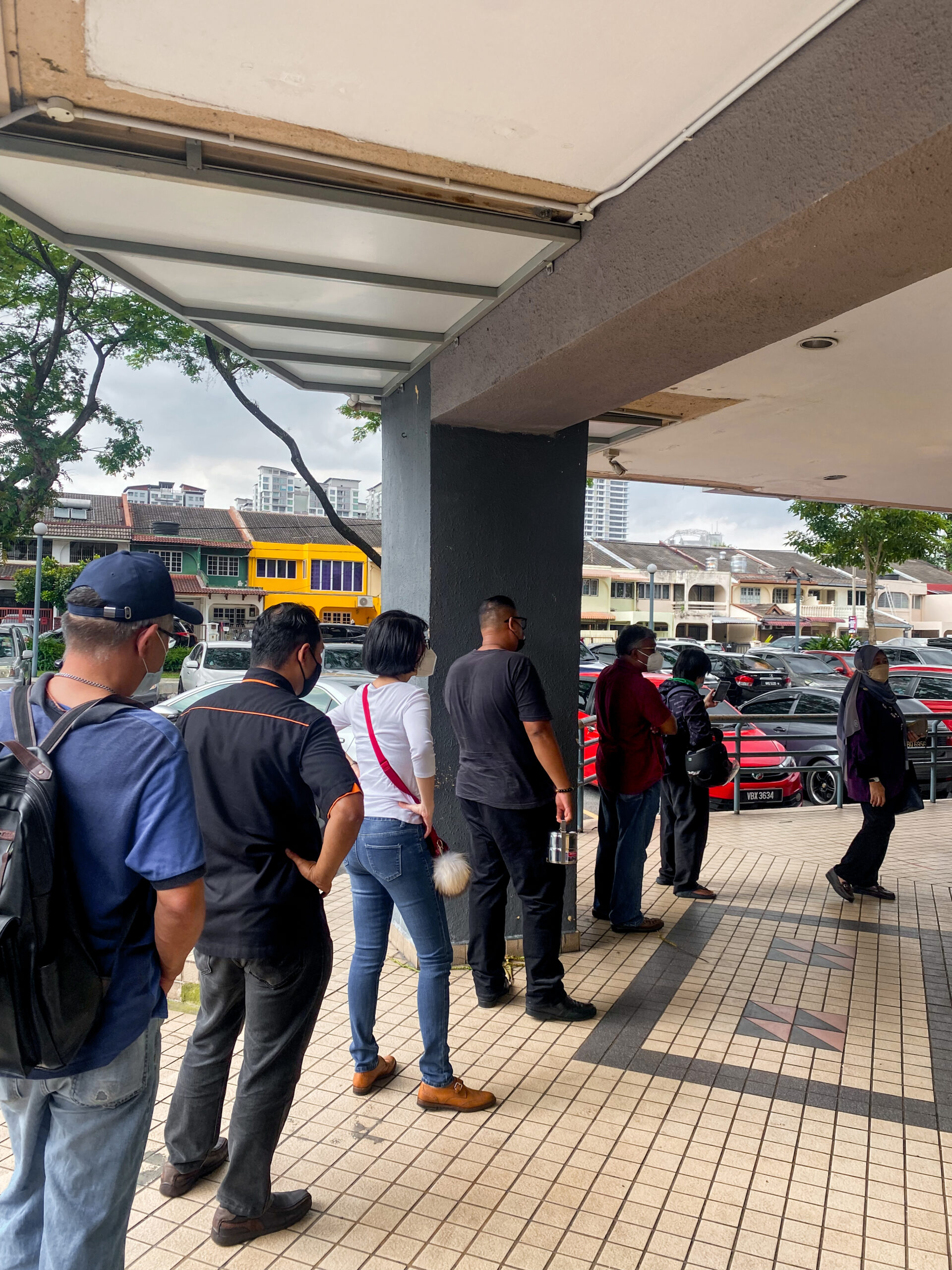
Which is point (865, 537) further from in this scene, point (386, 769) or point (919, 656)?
point (386, 769)

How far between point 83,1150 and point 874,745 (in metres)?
5.18

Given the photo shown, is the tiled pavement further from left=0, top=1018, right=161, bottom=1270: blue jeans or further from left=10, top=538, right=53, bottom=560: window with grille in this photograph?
Answer: left=10, top=538, right=53, bottom=560: window with grille

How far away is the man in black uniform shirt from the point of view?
8.20 ft

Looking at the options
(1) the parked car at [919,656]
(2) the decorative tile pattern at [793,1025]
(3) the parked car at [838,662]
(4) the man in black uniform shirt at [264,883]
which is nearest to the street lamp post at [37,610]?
(2) the decorative tile pattern at [793,1025]

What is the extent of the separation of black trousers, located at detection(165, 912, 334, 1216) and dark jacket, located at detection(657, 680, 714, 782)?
3.64m

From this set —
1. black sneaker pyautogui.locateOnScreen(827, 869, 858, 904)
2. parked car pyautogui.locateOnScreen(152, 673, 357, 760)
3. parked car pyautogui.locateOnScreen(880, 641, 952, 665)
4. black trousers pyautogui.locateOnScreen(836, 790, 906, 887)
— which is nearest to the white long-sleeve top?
black trousers pyautogui.locateOnScreen(836, 790, 906, 887)

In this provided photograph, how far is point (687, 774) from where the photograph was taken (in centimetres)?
585

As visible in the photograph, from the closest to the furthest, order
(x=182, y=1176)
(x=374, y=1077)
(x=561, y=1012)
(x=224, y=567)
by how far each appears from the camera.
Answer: (x=182, y=1176) → (x=374, y=1077) → (x=561, y=1012) → (x=224, y=567)

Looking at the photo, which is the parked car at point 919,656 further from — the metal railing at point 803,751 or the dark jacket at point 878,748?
the dark jacket at point 878,748

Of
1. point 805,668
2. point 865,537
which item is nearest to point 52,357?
point 805,668

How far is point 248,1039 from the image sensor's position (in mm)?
2559

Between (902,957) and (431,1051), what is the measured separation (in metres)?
3.09

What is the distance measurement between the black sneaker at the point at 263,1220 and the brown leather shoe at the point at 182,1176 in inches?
8.1

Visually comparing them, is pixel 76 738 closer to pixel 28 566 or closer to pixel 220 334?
pixel 220 334
